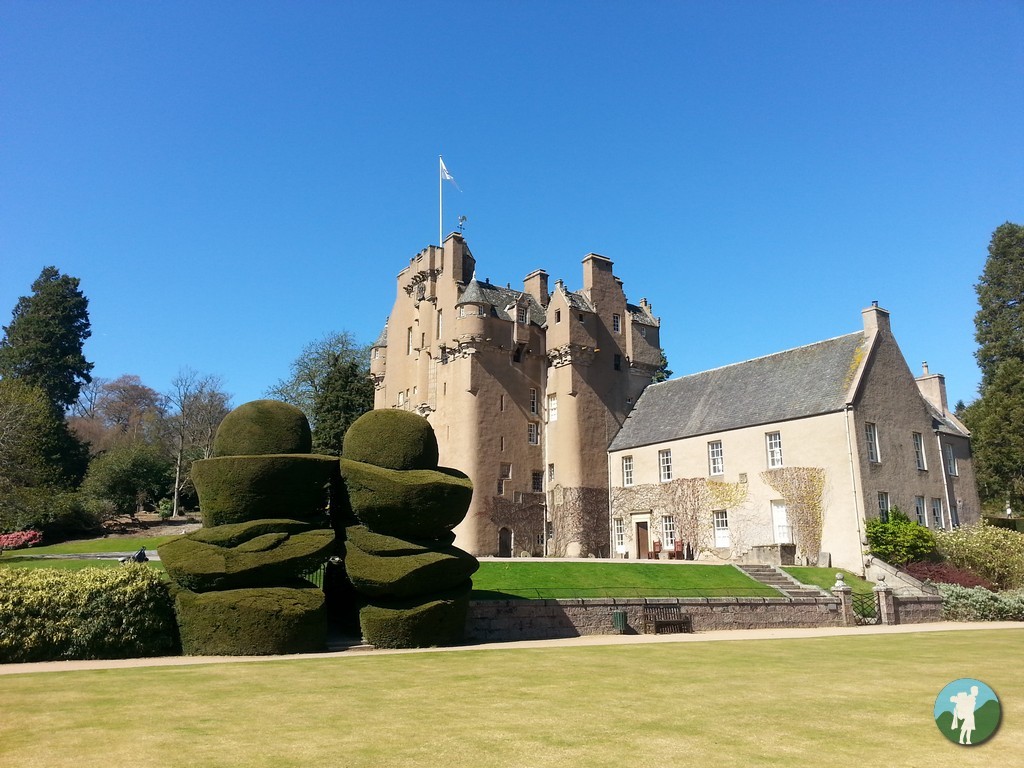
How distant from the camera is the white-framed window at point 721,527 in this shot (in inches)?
1359

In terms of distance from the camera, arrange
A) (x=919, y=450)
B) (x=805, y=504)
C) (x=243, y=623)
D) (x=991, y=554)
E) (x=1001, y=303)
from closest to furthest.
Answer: (x=243, y=623) → (x=991, y=554) → (x=805, y=504) → (x=919, y=450) → (x=1001, y=303)

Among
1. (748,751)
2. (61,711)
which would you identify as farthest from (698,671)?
(61,711)

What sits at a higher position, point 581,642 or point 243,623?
point 243,623

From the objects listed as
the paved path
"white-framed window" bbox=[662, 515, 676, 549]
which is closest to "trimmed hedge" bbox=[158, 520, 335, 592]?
the paved path

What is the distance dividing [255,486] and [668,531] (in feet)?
81.9

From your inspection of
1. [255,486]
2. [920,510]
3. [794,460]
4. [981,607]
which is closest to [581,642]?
[255,486]

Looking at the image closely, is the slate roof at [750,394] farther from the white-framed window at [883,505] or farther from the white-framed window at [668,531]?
the white-framed window at [883,505]

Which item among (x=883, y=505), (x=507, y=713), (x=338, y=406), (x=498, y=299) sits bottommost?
(x=507, y=713)

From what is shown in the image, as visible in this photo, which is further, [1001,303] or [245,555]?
[1001,303]

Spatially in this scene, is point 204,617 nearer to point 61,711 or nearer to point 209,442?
Result: point 61,711

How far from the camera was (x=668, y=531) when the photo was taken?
122ft

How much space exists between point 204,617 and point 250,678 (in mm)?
4821

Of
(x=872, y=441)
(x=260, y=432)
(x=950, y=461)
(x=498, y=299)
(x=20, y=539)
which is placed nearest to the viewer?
(x=260, y=432)

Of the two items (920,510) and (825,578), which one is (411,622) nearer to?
(825,578)
